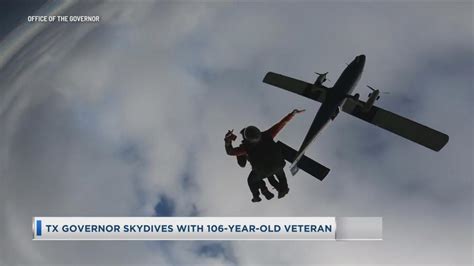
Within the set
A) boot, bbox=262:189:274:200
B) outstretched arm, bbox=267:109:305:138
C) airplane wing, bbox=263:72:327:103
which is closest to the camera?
outstretched arm, bbox=267:109:305:138

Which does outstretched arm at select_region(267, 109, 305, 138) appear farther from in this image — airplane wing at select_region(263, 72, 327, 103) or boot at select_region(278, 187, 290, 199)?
boot at select_region(278, 187, 290, 199)

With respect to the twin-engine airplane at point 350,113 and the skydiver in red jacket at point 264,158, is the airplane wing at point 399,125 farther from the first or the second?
the skydiver in red jacket at point 264,158

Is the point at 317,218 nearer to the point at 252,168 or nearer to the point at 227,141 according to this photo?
the point at 252,168

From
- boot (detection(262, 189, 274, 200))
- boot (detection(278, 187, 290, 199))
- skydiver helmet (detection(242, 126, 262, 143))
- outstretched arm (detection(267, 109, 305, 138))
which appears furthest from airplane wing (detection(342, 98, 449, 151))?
boot (detection(262, 189, 274, 200))

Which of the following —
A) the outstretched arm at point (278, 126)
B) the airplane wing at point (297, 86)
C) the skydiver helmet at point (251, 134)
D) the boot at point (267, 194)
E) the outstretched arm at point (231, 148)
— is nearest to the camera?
the skydiver helmet at point (251, 134)

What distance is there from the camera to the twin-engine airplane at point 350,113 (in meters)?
6.04

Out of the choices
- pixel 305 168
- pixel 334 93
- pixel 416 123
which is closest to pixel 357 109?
pixel 334 93

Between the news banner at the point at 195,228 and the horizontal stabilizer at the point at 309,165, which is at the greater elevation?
the horizontal stabilizer at the point at 309,165

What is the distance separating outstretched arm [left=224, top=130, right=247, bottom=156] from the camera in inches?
228

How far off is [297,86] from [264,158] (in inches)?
64.8

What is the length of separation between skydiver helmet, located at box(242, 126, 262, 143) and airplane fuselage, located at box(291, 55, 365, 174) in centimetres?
102

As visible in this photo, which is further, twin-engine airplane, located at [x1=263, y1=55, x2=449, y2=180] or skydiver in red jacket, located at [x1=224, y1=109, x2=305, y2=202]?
twin-engine airplane, located at [x1=263, y1=55, x2=449, y2=180]

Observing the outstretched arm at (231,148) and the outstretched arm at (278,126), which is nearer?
the outstretched arm at (231,148)

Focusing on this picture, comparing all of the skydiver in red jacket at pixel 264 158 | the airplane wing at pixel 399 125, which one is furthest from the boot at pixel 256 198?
the airplane wing at pixel 399 125
